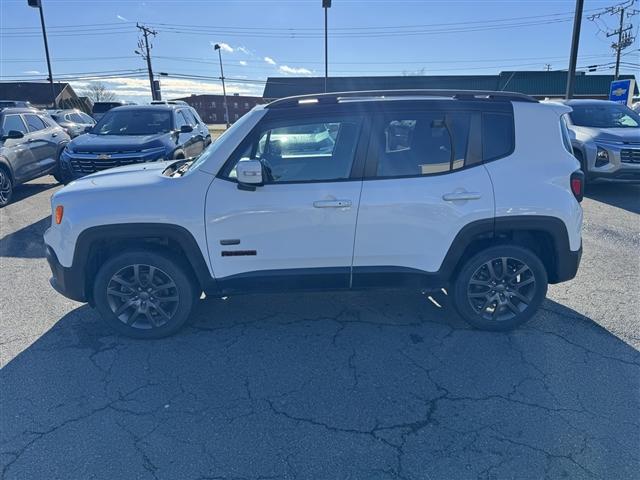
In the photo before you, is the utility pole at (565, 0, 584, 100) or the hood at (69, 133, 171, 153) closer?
the hood at (69, 133, 171, 153)

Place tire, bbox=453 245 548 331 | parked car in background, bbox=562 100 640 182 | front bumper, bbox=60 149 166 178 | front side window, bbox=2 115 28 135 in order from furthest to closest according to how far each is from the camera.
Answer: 1. front side window, bbox=2 115 28 135
2. parked car in background, bbox=562 100 640 182
3. front bumper, bbox=60 149 166 178
4. tire, bbox=453 245 548 331

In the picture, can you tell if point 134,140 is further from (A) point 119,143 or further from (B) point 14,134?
(B) point 14,134

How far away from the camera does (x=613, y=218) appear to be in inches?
273

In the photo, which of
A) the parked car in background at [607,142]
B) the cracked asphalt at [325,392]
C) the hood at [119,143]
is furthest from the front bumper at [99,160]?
the parked car in background at [607,142]

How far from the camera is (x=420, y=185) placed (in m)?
3.23

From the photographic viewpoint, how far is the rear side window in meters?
3.30

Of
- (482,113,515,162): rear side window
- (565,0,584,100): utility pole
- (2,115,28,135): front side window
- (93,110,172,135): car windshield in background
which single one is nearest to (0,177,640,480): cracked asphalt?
(482,113,515,162): rear side window

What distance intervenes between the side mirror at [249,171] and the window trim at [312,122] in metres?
0.17

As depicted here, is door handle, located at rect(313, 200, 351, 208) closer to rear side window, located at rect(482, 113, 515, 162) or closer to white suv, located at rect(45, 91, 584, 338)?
white suv, located at rect(45, 91, 584, 338)

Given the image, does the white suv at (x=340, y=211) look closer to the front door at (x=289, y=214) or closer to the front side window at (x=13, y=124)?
the front door at (x=289, y=214)

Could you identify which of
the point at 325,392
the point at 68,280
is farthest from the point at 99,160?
the point at 325,392

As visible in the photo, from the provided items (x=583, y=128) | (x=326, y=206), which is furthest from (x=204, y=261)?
(x=583, y=128)

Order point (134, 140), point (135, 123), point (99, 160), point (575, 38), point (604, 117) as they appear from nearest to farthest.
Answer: point (99, 160), point (134, 140), point (135, 123), point (604, 117), point (575, 38)

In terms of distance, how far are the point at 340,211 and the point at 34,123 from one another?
9510 mm
